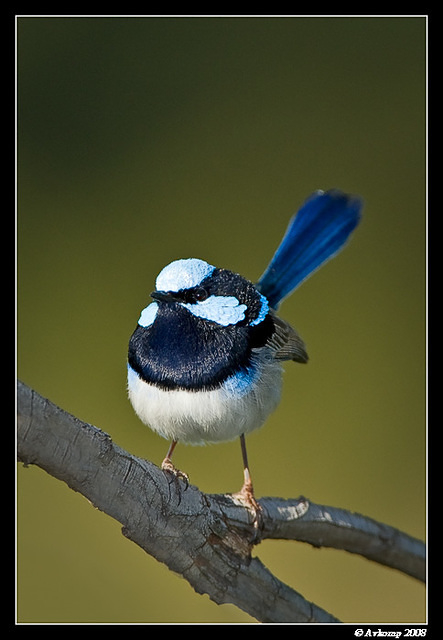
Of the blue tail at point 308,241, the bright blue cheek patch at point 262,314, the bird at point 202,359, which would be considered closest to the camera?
the bird at point 202,359

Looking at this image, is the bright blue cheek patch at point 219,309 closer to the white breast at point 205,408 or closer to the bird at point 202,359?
the bird at point 202,359

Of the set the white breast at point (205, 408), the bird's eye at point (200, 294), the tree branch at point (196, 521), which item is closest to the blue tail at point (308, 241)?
the white breast at point (205, 408)

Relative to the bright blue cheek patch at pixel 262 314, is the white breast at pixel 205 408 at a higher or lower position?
lower

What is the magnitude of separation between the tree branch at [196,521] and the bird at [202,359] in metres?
0.10

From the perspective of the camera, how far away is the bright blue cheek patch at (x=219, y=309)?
1.89 metres

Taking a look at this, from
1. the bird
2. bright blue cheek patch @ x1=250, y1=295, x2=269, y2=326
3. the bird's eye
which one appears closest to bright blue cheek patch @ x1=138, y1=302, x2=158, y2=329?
the bird

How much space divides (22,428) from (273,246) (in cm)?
220

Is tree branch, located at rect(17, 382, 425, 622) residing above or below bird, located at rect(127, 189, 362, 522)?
below

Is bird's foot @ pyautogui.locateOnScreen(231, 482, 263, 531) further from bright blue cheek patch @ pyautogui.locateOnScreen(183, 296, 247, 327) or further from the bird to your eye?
bright blue cheek patch @ pyautogui.locateOnScreen(183, 296, 247, 327)

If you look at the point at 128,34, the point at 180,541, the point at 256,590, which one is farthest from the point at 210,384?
the point at 128,34

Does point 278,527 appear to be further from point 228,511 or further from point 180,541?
point 180,541

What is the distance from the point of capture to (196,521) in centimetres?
167

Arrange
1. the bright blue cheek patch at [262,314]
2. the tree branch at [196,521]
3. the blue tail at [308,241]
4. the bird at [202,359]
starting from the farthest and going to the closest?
the blue tail at [308,241] < the bright blue cheek patch at [262,314] < the bird at [202,359] < the tree branch at [196,521]

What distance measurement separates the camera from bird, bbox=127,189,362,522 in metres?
1.86
